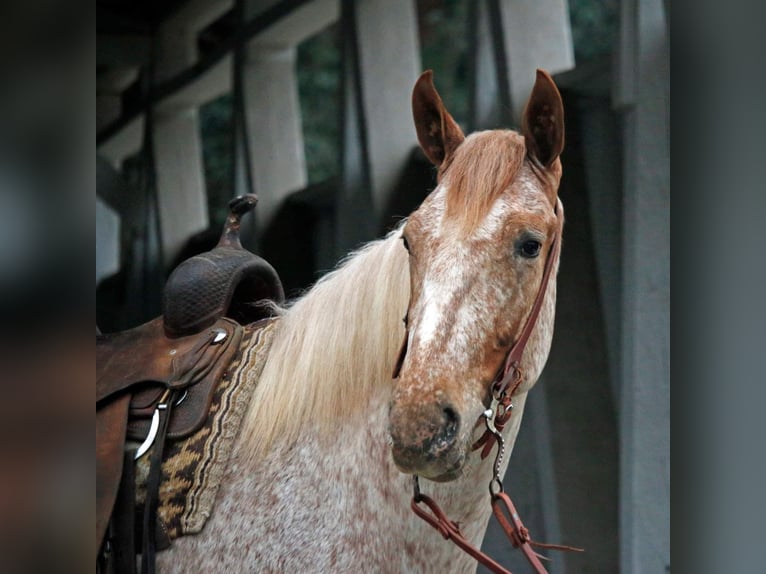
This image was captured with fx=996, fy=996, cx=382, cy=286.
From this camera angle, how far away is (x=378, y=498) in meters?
1.81

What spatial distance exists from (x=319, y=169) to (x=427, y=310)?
6.21m

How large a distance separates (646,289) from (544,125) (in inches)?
69.1

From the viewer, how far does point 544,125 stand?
183 centimetres

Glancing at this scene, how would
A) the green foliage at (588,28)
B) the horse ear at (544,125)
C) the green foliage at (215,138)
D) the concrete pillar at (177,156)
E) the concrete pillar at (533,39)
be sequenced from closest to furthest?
the horse ear at (544,125) < the concrete pillar at (533,39) < the concrete pillar at (177,156) < the green foliage at (588,28) < the green foliage at (215,138)

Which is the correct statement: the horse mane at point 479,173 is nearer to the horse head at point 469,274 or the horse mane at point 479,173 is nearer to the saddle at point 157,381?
the horse head at point 469,274

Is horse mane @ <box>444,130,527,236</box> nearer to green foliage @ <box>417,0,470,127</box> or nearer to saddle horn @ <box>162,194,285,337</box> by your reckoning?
saddle horn @ <box>162,194,285,337</box>

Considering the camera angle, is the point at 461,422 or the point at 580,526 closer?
the point at 461,422

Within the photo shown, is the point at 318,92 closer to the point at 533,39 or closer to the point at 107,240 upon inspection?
the point at 107,240

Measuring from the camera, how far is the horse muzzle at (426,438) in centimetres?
153

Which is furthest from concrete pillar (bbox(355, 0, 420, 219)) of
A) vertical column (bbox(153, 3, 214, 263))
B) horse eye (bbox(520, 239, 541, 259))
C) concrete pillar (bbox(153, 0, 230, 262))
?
horse eye (bbox(520, 239, 541, 259))

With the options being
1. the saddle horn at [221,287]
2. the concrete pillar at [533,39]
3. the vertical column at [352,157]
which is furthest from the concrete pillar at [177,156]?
the saddle horn at [221,287]

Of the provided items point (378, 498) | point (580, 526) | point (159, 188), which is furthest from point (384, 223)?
point (378, 498)

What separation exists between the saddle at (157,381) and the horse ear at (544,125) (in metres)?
0.74
